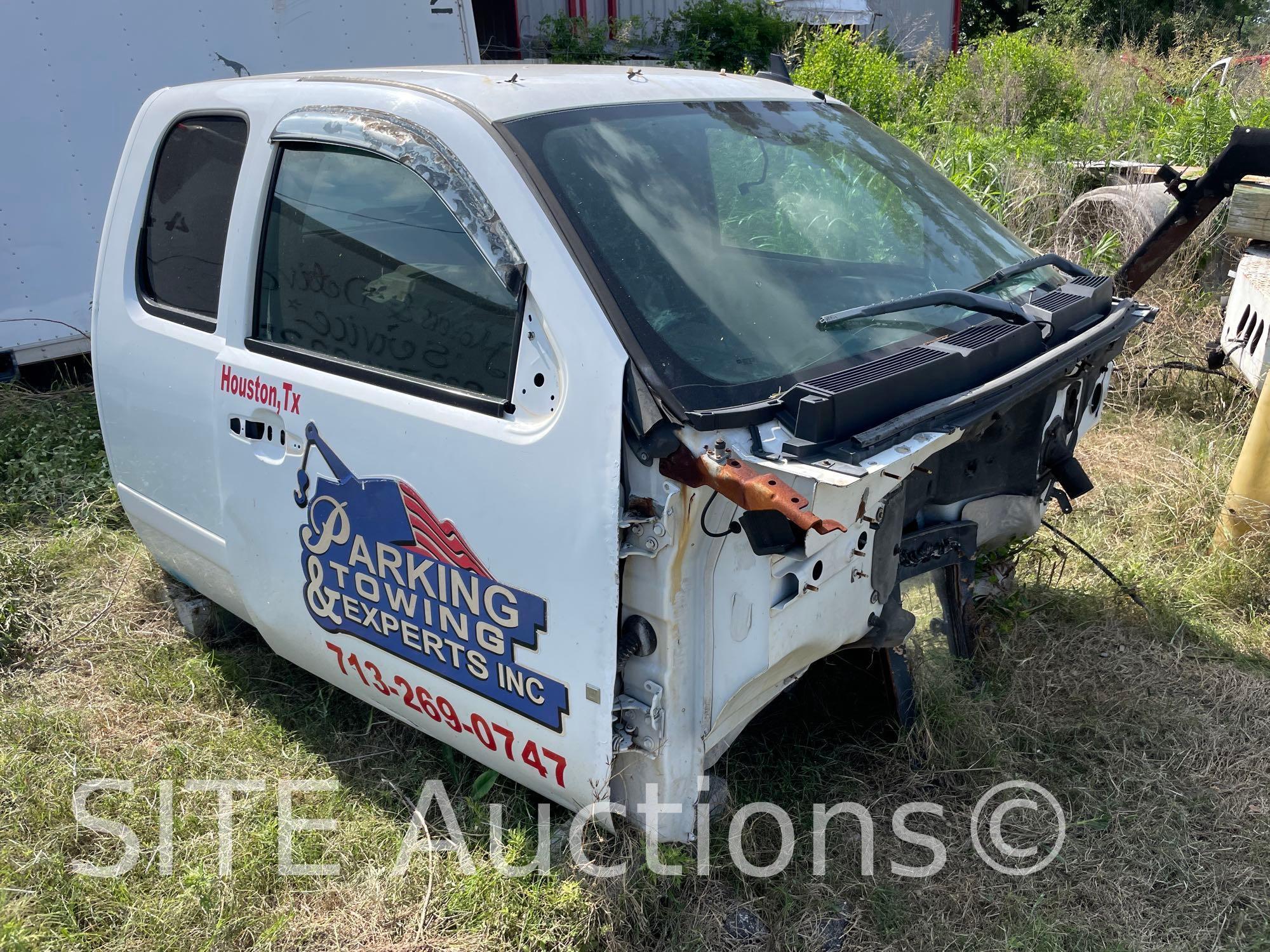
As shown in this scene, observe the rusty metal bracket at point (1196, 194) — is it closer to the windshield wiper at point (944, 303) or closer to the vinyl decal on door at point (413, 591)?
the windshield wiper at point (944, 303)

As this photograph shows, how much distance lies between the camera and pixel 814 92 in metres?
3.16

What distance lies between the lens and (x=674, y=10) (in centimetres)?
1416

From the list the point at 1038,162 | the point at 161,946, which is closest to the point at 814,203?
the point at 161,946

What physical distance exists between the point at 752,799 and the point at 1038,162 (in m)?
5.50

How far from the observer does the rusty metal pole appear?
3.72 metres

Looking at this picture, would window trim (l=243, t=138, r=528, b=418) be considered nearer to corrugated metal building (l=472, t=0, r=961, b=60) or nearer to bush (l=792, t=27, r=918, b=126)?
bush (l=792, t=27, r=918, b=126)

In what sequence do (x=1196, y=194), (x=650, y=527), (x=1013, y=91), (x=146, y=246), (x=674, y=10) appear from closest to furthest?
(x=650, y=527)
(x=146, y=246)
(x=1196, y=194)
(x=1013, y=91)
(x=674, y=10)

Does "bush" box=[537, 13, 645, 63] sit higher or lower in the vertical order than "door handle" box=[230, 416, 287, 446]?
higher

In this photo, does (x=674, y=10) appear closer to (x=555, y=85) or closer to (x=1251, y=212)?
(x=1251, y=212)

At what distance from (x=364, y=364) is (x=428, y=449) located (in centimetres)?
34

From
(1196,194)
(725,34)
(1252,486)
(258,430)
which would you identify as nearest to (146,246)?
(258,430)

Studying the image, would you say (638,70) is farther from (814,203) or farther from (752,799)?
(752,799)

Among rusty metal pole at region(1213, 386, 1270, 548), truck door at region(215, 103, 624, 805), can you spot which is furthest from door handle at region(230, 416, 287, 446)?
rusty metal pole at region(1213, 386, 1270, 548)

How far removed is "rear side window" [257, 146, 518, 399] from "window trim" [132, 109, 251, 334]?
0.64ft
